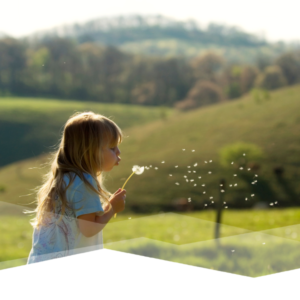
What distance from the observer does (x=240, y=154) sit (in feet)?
19.9

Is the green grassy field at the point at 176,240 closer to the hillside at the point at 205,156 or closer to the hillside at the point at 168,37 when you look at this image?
the hillside at the point at 205,156

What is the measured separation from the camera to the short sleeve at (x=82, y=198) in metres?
1.52

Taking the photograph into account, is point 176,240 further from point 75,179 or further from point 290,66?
point 290,66

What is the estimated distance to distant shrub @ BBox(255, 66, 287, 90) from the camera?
7738 millimetres

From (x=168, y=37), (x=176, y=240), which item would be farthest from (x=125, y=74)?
(x=176, y=240)

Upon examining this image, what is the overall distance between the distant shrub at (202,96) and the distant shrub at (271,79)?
79cm

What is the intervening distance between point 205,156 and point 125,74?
5.86ft

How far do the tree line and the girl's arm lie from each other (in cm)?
202

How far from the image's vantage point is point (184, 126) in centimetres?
680

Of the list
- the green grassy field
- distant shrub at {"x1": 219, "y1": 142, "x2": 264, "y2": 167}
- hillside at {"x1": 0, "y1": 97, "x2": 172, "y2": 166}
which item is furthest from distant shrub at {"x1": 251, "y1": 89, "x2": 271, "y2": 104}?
the green grassy field

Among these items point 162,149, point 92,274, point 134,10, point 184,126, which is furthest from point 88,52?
point 92,274

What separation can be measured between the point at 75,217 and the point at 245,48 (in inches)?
266

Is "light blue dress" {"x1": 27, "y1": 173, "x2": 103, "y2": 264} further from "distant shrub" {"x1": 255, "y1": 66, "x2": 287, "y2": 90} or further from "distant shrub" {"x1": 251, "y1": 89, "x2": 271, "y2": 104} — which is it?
"distant shrub" {"x1": 255, "y1": 66, "x2": 287, "y2": 90}

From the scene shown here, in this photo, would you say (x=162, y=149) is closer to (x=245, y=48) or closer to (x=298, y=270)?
(x=245, y=48)
